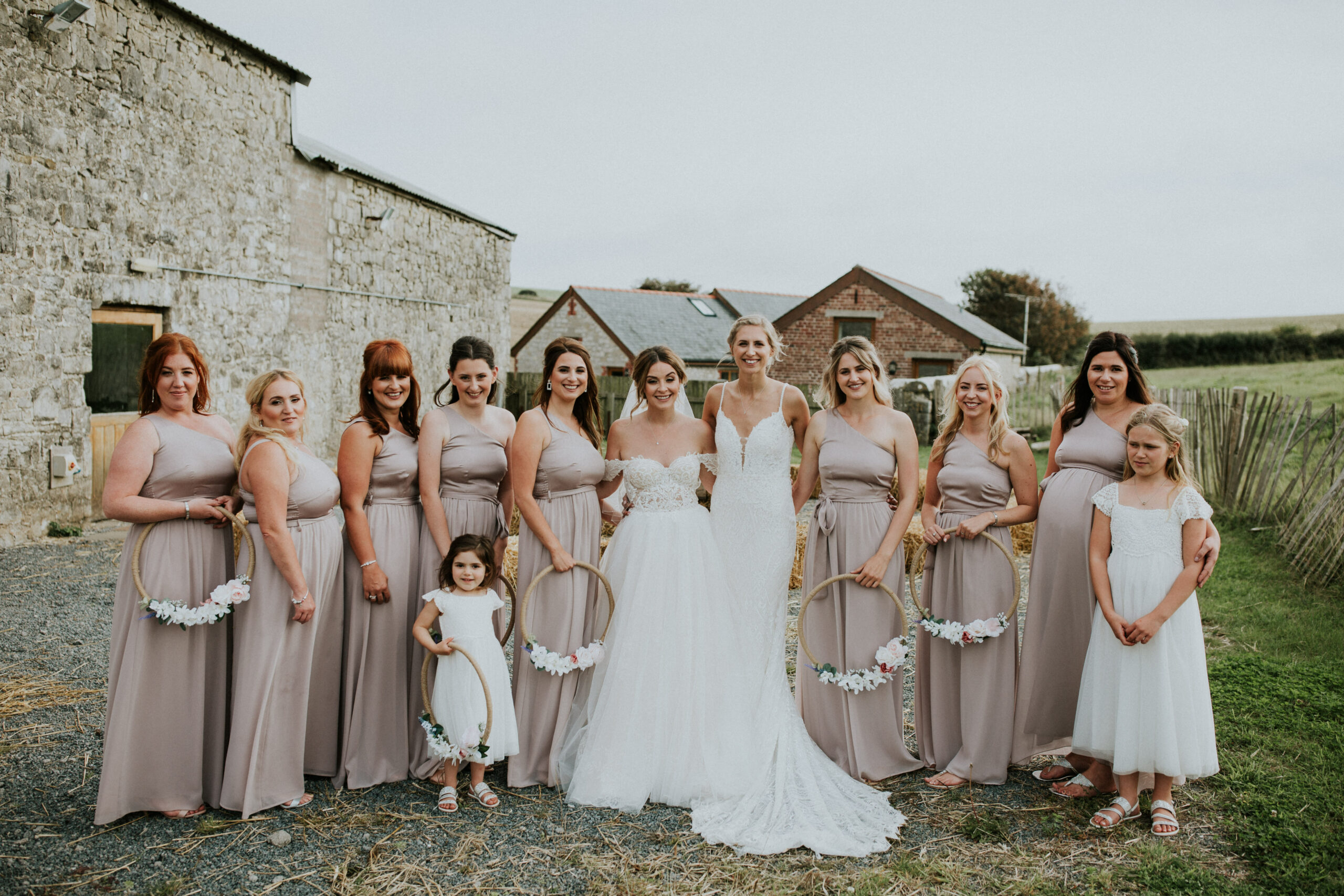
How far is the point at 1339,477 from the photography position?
298 inches

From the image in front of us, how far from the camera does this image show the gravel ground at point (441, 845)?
3.48 meters

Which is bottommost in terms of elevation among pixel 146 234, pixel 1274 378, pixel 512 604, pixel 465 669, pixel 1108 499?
pixel 465 669

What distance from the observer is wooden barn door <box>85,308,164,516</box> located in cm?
1016

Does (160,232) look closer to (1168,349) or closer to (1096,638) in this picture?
(1096,638)

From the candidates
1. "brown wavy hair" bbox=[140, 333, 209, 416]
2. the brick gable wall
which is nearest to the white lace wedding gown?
"brown wavy hair" bbox=[140, 333, 209, 416]

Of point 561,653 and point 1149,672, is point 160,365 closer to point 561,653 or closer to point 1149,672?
point 561,653

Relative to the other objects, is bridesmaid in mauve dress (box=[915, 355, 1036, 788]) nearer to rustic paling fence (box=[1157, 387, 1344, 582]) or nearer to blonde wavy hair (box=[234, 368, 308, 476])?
blonde wavy hair (box=[234, 368, 308, 476])

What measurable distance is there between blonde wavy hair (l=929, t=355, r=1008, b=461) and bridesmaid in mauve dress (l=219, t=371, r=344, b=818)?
310 cm

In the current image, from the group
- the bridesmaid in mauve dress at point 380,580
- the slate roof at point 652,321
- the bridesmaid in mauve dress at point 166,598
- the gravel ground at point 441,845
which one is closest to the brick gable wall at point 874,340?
the slate roof at point 652,321

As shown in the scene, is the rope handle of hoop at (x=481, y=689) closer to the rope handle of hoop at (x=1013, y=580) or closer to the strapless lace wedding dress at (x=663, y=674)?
the strapless lace wedding dress at (x=663, y=674)

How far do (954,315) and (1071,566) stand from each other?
102ft

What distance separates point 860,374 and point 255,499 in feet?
9.81

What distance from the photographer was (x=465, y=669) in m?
4.10

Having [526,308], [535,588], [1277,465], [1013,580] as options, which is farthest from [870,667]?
[526,308]
